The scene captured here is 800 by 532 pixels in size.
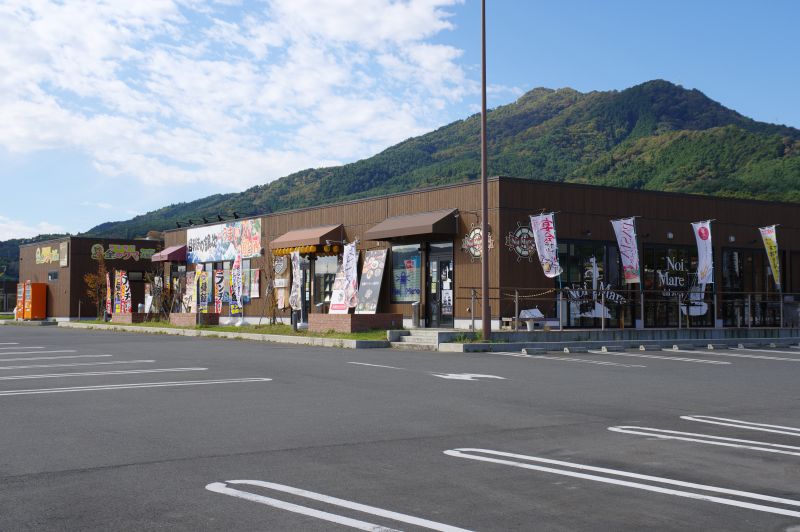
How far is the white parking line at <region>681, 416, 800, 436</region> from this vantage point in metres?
8.96

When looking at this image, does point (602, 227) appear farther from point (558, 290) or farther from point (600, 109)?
point (600, 109)

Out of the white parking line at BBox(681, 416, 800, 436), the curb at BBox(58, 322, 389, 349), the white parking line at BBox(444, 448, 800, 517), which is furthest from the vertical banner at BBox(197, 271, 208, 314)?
the white parking line at BBox(444, 448, 800, 517)

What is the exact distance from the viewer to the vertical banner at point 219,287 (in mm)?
40844

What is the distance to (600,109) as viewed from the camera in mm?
152500

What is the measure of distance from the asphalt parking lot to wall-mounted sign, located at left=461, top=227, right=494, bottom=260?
39.6 feet

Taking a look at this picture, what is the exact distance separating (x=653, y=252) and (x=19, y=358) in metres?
21.4

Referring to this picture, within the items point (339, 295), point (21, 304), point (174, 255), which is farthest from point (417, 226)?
point (21, 304)

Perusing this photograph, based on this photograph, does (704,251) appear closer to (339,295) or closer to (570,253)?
(570,253)

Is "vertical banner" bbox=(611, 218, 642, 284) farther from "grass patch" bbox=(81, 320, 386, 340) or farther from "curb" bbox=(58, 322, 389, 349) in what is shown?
"curb" bbox=(58, 322, 389, 349)

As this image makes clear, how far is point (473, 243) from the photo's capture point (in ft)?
90.3

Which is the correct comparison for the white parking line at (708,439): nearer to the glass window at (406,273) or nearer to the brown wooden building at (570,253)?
the brown wooden building at (570,253)

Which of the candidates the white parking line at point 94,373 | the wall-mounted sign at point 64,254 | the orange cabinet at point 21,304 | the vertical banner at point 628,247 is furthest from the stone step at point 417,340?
the orange cabinet at point 21,304

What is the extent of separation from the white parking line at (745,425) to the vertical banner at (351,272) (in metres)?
21.8

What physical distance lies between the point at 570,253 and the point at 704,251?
15.7ft
